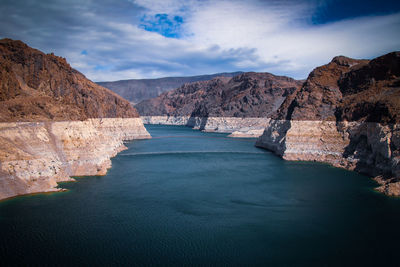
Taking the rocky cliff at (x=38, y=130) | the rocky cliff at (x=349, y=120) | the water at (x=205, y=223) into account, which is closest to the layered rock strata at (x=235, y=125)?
the rocky cliff at (x=349, y=120)

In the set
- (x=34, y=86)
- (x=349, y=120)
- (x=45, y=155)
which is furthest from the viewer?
(x=349, y=120)

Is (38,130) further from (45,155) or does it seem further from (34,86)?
(34,86)

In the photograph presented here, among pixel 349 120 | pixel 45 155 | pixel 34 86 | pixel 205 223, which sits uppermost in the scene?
pixel 34 86

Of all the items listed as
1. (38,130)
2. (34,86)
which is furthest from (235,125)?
(38,130)

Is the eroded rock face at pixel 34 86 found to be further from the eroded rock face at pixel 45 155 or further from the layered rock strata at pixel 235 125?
the layered rock strata at pixel 235 125

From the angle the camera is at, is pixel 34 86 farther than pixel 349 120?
No

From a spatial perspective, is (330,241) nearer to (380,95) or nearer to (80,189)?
(80,189)

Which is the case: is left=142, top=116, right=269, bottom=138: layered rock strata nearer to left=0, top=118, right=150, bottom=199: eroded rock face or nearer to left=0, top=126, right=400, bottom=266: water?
left=0, top=126, right=400, bottom=266: water
